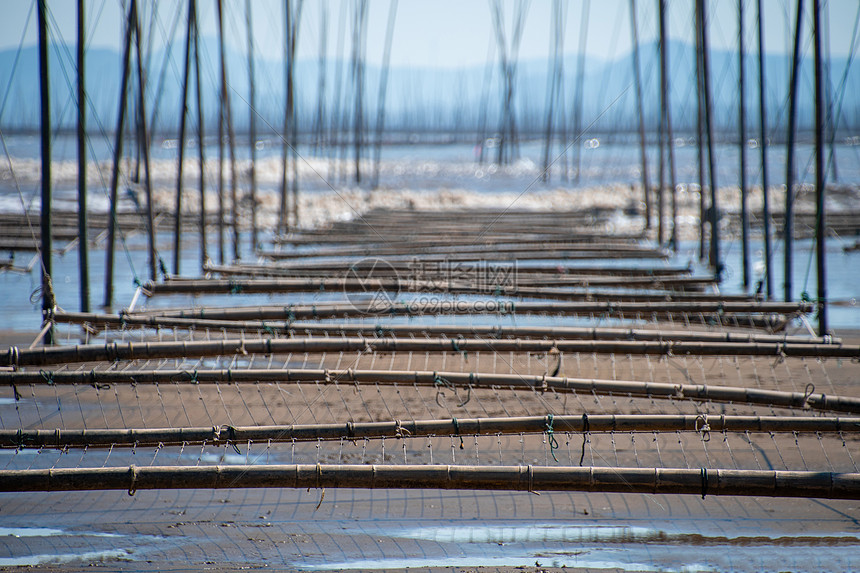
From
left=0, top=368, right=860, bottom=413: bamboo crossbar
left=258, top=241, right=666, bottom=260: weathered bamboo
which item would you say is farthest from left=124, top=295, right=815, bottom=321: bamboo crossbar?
left=258, top=241, right=666, bottom=260: weathered bamboo

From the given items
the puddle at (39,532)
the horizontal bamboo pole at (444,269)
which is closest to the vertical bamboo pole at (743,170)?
the horizontal bamboo pole at (444,269)

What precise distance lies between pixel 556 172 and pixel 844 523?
99.9 ft

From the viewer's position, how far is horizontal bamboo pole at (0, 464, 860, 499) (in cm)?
424

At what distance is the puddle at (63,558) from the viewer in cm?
405

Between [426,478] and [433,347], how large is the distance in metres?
2.10

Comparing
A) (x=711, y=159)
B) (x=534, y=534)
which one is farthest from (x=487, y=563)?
(x=711, y=159)

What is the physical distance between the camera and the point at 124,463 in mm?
5250

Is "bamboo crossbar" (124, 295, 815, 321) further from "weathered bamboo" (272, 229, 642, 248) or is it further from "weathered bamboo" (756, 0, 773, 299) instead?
"weathered bamboo" (272, 229, 642, 248)

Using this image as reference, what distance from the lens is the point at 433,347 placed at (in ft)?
20.7

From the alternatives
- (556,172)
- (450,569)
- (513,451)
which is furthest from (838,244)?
(556,172)

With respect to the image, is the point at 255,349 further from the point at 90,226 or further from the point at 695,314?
the point at 90,226

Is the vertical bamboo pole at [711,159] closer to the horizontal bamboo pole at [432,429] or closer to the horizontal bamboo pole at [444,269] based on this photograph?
the horizontal bamboo pole at [444,269]

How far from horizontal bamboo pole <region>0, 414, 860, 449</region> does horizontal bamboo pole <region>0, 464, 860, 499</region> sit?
499 millimetres

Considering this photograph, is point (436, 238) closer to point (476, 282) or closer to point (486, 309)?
point (476, 282)
